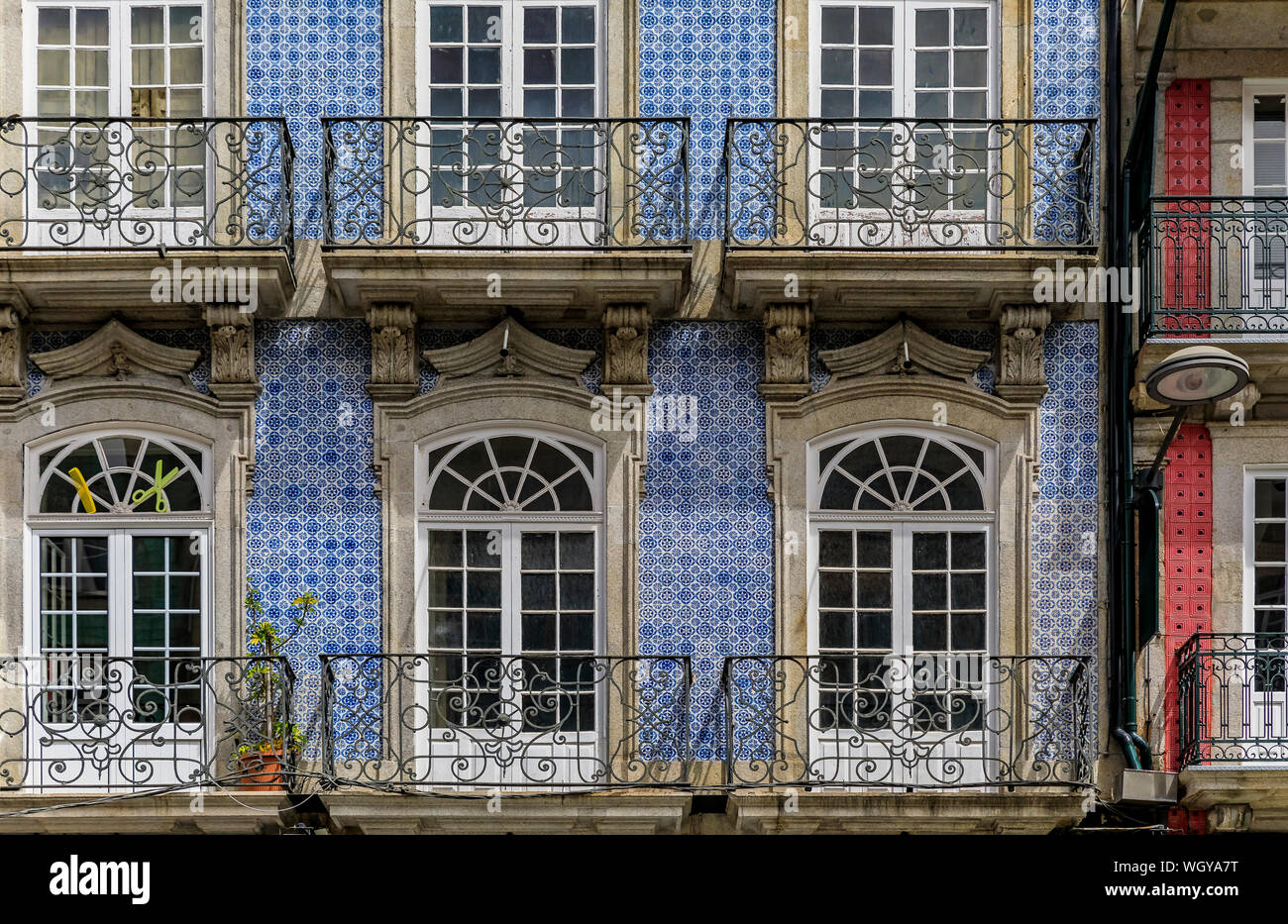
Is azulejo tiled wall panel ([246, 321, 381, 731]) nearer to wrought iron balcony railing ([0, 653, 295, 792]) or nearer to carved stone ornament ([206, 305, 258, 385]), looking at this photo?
carved stone ornament ([206, 305, 258, 385])

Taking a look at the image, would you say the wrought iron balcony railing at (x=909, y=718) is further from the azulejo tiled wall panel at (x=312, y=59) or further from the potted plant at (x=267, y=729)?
the azulejo tiled wall panel at (x=312, y=59)

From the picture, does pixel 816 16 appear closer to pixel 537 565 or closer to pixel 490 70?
pixel 490 70

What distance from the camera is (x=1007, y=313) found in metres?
12.6

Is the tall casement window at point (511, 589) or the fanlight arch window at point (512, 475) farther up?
the fanlight arch window at point (512, 475)

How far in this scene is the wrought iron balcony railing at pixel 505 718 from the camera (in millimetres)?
12305

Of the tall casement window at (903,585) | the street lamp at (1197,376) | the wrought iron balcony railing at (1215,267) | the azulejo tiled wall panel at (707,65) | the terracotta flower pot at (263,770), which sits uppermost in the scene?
the azulejo tiled wall panel at (707,65)

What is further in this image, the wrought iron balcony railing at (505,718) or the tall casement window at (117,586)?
the tall casement window at (117,586)

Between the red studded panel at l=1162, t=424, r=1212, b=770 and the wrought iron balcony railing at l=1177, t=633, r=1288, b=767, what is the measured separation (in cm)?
26

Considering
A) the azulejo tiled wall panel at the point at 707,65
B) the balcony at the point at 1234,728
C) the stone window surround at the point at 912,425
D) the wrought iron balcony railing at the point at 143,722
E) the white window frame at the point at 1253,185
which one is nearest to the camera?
the balcony at the point at 1234,728

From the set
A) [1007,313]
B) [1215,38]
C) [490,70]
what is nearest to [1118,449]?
[1007,313]

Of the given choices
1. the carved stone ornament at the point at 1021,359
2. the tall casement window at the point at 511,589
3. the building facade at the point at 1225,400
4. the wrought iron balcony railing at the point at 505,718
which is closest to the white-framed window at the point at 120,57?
the tall casement window at the point at 511,589

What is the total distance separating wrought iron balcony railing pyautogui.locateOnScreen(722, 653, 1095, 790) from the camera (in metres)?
12.3

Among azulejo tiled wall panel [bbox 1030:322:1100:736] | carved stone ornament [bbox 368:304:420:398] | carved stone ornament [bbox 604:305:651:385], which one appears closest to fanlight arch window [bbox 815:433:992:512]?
azulejo tiled wall panel [bbox 1030:322:1100:736]

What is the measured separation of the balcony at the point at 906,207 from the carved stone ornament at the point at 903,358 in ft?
0.75
